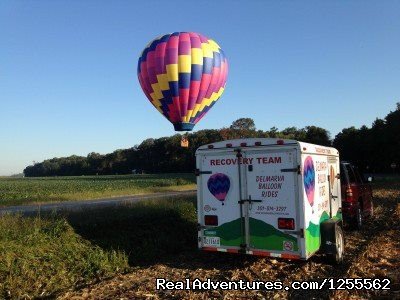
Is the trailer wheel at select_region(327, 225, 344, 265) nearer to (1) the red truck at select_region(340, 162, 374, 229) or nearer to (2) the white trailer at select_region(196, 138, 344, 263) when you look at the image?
(2) the white trailer at select_region(196, 138, 344, 263)

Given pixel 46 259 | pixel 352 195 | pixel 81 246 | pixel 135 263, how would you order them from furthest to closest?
pixel 352 195
pixel 135 263
pixel 81 246
pixel 46 259

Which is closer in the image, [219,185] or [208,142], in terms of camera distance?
[219,185]

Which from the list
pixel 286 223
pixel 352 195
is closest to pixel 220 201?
pixel 286 223

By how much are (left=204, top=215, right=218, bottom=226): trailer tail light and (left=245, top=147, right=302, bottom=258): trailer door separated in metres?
Result: 0.85

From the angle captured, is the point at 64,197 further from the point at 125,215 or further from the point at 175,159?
the point at 175,159

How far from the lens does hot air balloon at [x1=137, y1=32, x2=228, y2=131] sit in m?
19.0

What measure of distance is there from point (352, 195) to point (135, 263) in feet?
23.6

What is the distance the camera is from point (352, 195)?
43.5 ft

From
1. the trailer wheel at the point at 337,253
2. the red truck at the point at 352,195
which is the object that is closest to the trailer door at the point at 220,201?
the trailer wheel at the point at 337,253

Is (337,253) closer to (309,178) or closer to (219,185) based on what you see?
(309,178)

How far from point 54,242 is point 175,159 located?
10896 cm

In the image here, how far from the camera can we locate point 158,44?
63.7ft

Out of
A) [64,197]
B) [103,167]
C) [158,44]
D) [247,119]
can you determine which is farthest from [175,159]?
[158,44]

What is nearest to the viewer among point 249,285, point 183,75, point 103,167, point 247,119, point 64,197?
point 249,285
